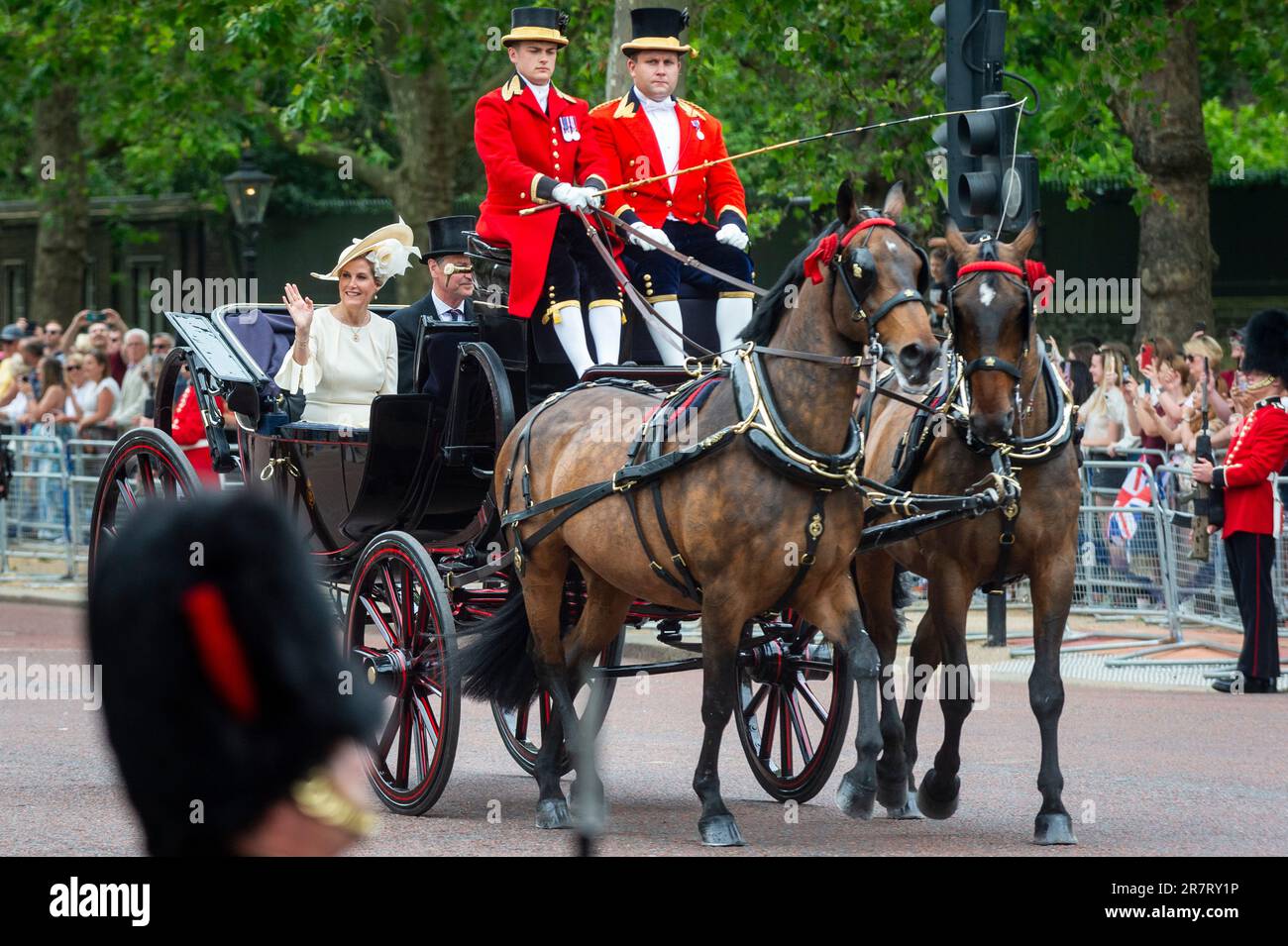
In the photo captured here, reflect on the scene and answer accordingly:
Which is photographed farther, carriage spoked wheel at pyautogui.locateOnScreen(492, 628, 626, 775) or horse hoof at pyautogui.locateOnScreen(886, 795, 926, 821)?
carriage spoked wheel at pyautogui.locateOnScreen(492, 628, 626, 775)

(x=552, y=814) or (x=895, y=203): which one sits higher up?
(x=895, y=203)

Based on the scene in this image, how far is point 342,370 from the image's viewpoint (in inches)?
350

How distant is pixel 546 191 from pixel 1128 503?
640 centimetres

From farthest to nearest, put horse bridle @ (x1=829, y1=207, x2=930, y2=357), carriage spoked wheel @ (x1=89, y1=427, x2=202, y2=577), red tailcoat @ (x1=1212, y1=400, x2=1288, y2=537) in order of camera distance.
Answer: red tailcoat @ (x1=1212, y1=400, x2=1288, y2=537) < carriage spoked wheel @ (x1=89, y1=427, x2=202, y2=577) < horse bridle @ (x1=829, y1=207, x2=930, y2=357)

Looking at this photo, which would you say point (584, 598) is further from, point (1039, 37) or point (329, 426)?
point (1039, 37)

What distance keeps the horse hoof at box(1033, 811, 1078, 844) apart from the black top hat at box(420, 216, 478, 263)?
4.23 metres

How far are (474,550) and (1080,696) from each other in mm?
4543

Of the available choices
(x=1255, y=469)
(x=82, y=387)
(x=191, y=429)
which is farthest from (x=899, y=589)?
(x=82, y=387)

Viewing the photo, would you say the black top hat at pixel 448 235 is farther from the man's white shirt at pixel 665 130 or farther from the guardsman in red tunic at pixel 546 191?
the man's white shirt at pixel 665 130

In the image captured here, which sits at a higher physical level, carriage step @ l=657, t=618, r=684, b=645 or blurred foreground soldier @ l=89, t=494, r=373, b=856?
blurred foreground soldier @ l=89, t=494, r=373, b=856

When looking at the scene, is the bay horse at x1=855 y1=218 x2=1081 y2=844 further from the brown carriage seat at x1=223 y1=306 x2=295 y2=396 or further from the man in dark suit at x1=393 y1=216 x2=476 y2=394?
the brown carriage seat at x1=223 y1=306 x2=295 y2=396

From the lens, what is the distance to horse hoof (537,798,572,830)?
23.9 ft

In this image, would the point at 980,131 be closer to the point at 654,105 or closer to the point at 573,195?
the point at 654,105

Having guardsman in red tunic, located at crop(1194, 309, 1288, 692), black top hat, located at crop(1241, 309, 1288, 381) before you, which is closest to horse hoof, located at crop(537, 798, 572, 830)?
guardsman in red tunic, located at crop(1194, 309, 1288, 692)
